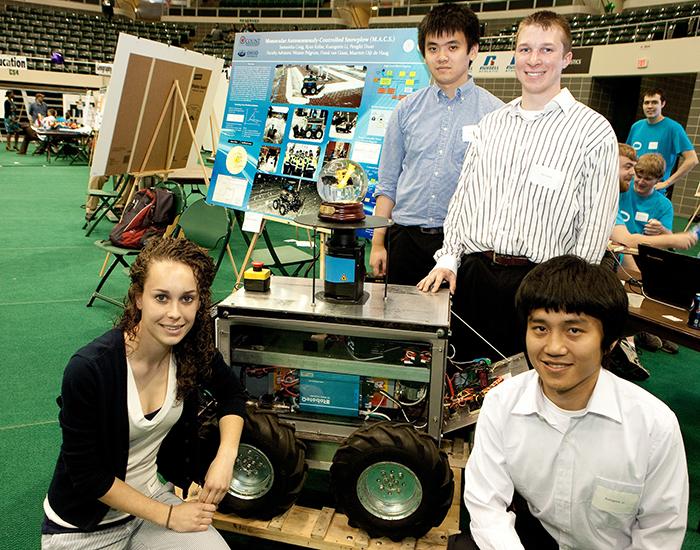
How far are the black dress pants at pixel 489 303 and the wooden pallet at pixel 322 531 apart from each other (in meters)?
0.65

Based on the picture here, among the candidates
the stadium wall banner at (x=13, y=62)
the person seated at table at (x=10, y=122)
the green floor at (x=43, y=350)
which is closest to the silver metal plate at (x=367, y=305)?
the green floor at (x=43, y=350)

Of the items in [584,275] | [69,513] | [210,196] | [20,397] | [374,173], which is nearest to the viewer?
[584,275]

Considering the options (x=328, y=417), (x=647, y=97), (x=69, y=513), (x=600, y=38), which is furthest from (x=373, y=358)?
(x=600, y=38)

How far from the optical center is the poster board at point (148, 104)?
4.50m

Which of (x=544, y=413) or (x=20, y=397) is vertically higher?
(x=544, y=413)

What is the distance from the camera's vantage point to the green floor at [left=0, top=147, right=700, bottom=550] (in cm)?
222

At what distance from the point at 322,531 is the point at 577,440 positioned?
2.98 ft

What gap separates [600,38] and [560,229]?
12181 millimetres

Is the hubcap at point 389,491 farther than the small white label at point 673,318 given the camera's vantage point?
No

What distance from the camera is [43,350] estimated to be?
3.47 m

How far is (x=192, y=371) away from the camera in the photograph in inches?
63.7

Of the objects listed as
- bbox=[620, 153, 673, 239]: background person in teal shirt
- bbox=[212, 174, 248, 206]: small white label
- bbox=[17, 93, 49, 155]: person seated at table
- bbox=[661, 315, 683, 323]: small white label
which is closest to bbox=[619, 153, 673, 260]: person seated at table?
bbox=[620, 153, 673, 239]: background person in teal shirt

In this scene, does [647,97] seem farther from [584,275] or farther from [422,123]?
[584,275]

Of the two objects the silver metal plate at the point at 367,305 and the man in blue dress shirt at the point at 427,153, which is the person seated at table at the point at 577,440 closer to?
the silver metal plate at the point at 367,305
